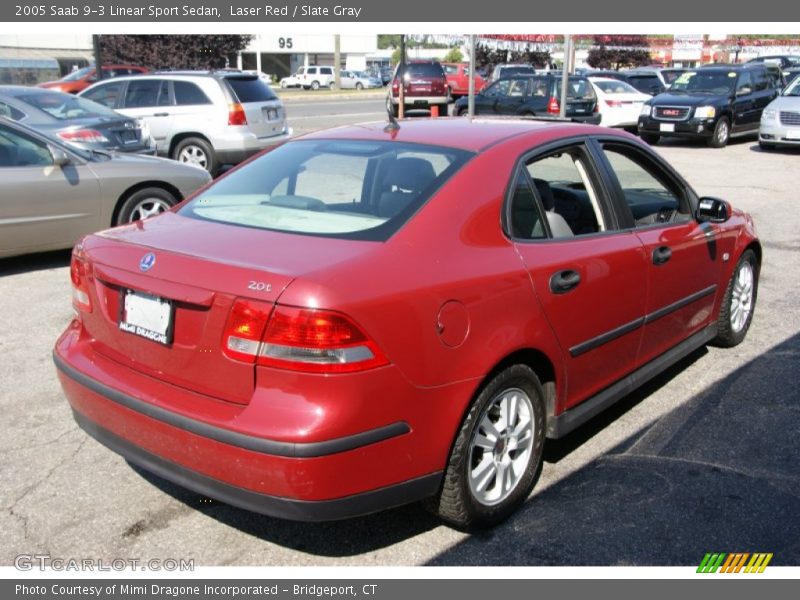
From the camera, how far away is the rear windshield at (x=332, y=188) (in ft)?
10.6

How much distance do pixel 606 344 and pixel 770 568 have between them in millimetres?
1177

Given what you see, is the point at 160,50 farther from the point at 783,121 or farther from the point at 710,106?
the point at 783,121

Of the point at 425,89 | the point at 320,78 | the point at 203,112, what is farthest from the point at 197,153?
the point at 320,78

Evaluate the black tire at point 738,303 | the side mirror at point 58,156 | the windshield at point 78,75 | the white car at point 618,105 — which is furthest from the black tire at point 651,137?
the windshield at point 78,75

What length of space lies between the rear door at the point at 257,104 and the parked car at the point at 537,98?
6.41 meters

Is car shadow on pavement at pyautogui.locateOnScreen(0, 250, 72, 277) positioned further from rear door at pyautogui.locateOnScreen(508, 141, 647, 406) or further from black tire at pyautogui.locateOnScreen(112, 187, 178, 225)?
rear door at pyautogui.locateOnScreen(508, 141, 647, 406)

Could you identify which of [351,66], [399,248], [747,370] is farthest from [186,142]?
[351,66]

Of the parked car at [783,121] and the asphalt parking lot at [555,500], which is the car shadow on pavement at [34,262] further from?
the parked car at [783,121]

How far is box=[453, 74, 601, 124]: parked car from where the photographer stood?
61.0 feet

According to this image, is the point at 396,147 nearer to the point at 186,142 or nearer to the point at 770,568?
the point at 770,568

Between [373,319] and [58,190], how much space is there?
215 inches

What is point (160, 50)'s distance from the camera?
46.2m

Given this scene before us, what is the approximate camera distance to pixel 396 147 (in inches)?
145

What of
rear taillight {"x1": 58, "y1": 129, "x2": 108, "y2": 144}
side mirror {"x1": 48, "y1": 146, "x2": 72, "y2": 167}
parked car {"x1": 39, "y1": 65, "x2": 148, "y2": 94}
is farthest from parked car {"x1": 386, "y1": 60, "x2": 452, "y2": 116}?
side mirror {"x1": 48, "y1": 146, "x2": 72, "y2": 167}
